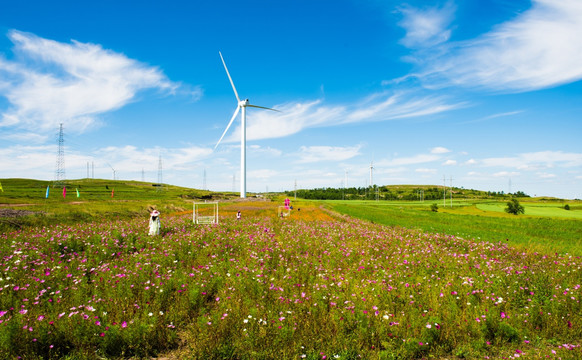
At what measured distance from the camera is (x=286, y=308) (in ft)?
22.0

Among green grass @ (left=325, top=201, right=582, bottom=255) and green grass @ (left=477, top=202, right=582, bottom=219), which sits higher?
green grass @ (left=325, top=201, right=582, bottom=255)

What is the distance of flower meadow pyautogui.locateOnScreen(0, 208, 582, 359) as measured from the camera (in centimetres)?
537

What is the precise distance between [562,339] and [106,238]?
1556 centimetres

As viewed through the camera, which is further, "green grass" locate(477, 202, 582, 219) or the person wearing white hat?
"green grass" locate(477, 202, 582, 219)

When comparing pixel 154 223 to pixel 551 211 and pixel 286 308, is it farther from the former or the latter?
pixel 551 211

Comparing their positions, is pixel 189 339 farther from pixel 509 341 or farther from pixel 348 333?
pixel 509 341

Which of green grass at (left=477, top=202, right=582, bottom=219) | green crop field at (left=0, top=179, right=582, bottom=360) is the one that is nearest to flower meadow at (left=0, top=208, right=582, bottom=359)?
green crop field at (left=0, top=179, right=582, bottom=360)

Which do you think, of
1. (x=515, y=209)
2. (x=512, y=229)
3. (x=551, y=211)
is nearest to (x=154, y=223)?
(x=512, y=229)

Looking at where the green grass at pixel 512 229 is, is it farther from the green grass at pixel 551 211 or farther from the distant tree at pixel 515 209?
the distant tree at pixel 515 209

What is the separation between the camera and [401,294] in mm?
7621

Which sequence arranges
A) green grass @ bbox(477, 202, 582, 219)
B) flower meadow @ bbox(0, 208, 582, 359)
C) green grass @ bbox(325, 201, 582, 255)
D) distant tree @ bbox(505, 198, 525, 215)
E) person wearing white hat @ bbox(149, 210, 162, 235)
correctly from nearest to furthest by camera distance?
flower meadow @ bbox(0, 208, 582, 359)
person wearing white hat @ bbox(149, 210, 162, 235)
green grass @ bbox(325, 201, 582, 255)
green grass @ bbox(477, 202, 582, 219)
distant tree @ bbox(505, 198, 525, 215)

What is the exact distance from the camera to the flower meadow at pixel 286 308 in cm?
537

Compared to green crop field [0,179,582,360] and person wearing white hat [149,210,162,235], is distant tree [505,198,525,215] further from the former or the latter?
person wearing white hat [149,210,162,235]

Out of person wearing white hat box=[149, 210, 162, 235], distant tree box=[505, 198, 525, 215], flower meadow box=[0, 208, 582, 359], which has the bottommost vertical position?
distant tree box=[505, 198, 525, 215]
